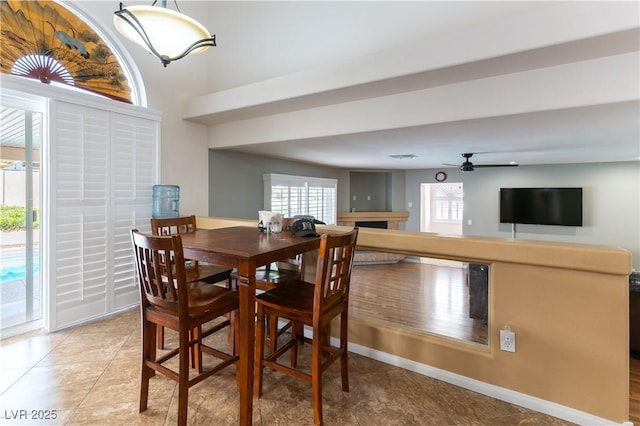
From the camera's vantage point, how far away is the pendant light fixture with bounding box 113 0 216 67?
1612 mm

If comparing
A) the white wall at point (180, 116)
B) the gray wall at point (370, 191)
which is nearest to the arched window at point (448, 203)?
the gray wall at point (370, 191)

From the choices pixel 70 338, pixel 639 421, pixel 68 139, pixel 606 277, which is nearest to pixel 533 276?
pixel 606 277

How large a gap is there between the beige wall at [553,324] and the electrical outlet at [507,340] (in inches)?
1.0

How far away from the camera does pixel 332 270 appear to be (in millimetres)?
1810

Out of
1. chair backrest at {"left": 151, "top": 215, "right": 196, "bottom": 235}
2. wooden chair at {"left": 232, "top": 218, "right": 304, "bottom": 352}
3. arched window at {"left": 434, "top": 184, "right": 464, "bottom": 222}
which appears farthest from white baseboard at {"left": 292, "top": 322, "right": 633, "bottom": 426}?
arched window at {"left": 434, "top": 184, "right": 464, "bottom": 222}

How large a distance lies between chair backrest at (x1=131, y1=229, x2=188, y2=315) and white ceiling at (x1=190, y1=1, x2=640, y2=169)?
206 cm

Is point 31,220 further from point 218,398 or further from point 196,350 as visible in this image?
point 218,398

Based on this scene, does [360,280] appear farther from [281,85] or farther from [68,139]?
[68,139]

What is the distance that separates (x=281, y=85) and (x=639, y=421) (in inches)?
149

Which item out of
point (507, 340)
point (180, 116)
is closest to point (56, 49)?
point (180, 116)

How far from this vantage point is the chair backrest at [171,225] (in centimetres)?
252

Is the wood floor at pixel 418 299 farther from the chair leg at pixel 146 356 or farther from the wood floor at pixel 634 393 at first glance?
the chair leg at pixel 146 356

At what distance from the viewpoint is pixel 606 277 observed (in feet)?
5.48

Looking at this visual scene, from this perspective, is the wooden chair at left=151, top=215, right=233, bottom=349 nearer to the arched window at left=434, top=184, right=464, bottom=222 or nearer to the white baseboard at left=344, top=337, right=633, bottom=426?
the white baseboard at left=344, top=337, right=633, bottom=426
